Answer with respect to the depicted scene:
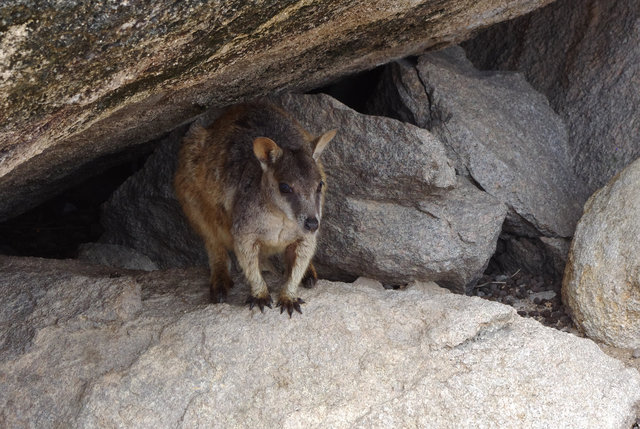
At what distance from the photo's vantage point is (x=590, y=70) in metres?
6.75

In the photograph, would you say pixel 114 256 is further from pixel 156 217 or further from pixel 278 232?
pixel 278 232

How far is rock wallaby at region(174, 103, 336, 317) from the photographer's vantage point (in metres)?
5.09

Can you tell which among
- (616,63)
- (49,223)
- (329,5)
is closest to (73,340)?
(329,5)

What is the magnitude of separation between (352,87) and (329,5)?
4.12m

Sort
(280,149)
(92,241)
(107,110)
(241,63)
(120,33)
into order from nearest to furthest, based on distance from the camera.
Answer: (120,33) → (107,110) → (241,63) → (280,149) → (92,241)

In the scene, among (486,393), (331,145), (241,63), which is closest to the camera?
(486,393)

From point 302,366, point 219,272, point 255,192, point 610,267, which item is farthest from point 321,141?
point 610,267

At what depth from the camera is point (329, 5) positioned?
13.4ft

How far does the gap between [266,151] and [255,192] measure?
343mm

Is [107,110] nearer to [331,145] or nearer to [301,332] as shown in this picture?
[301,332]

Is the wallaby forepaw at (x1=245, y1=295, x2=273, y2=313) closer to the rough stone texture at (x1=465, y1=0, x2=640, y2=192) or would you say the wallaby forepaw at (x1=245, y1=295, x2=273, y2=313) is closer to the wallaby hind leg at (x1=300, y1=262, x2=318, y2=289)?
the wallaby hind leg at (x1=300, y1=262, x2=318, y2=289)

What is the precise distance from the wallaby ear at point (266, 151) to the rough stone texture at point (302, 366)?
0.96 m

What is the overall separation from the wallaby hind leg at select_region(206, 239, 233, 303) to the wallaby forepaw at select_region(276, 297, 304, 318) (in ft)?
1.68

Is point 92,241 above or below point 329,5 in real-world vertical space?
below
